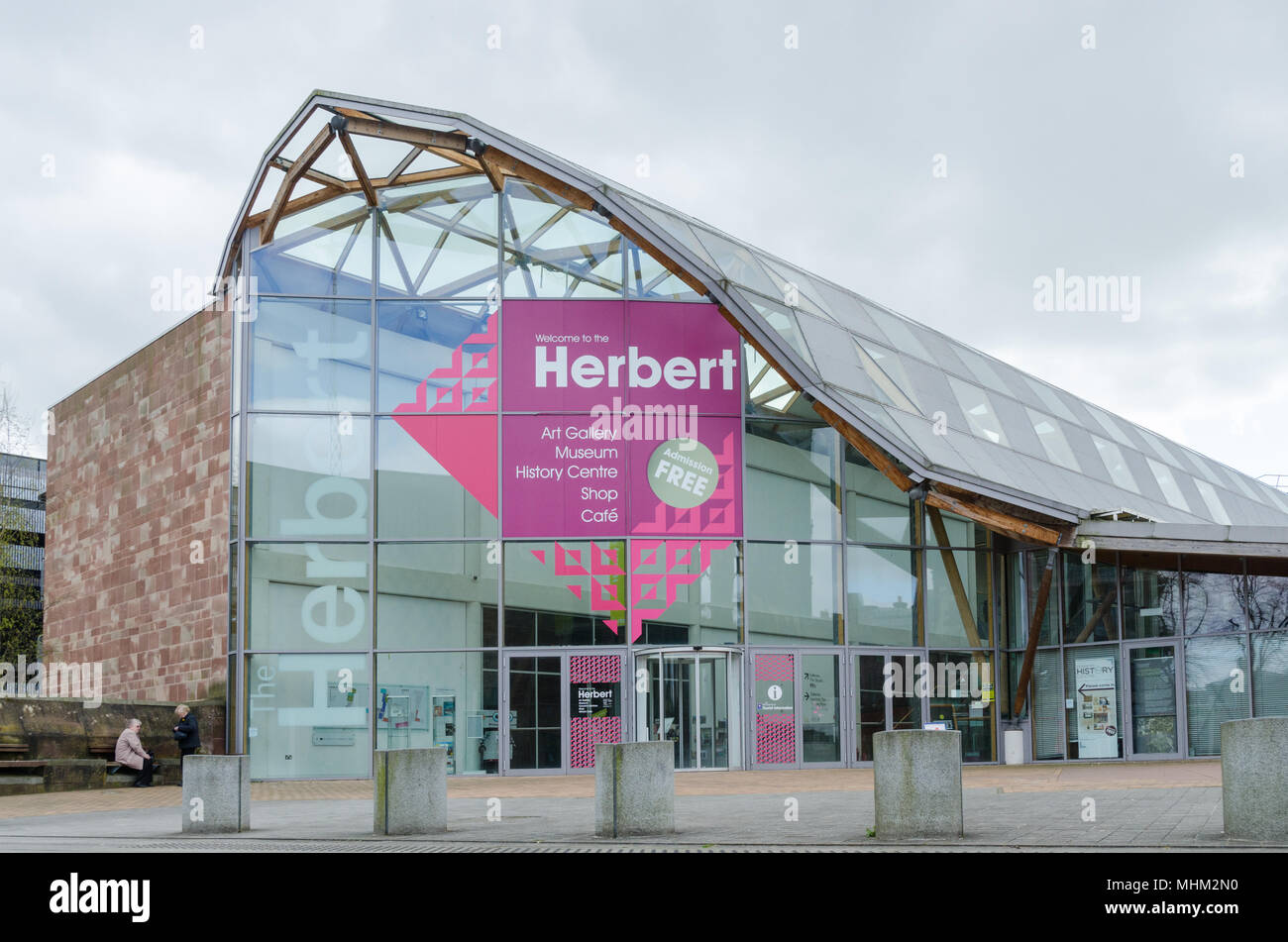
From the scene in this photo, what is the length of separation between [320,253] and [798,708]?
1192cm

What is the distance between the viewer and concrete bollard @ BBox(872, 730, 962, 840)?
10.3 m

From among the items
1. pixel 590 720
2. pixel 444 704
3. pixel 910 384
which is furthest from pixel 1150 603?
pixel 444 704

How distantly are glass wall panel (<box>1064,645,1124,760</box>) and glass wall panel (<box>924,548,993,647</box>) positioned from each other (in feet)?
5.60

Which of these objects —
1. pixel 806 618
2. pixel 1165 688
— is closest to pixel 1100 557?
pixel 1165 688

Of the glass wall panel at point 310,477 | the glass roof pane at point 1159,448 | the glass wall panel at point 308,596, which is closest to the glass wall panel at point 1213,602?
the glass roof pane at point 1159,448

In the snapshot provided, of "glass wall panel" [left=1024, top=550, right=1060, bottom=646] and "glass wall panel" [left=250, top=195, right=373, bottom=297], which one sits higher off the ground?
"glass wall panel" [left=250, top=195, right=373, bottom=297]

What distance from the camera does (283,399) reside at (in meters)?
25.2

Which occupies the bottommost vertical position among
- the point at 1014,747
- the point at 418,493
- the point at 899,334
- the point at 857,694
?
the point at 1014,747

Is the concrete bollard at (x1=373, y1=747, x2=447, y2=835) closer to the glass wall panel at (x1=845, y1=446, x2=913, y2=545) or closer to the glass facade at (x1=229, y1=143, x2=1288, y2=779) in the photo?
the glass facade at (x1=229, y1=143, x2=1288, y2=779)

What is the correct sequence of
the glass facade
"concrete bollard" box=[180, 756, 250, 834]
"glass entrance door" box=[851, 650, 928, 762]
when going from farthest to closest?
1. "glass entrance door" box=[851, 650, 928, 762]
2. the glass facade
3. "concrete bollard" box=[180, 756, 250, 834]

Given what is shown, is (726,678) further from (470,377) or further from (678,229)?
(678,229)

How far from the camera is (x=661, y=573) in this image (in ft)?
81.7

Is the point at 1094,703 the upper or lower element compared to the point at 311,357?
lower

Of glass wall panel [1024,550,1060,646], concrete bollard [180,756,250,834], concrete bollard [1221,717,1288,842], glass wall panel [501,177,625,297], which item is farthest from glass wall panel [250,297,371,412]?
concrete bollard [1221,717,1288,842]
